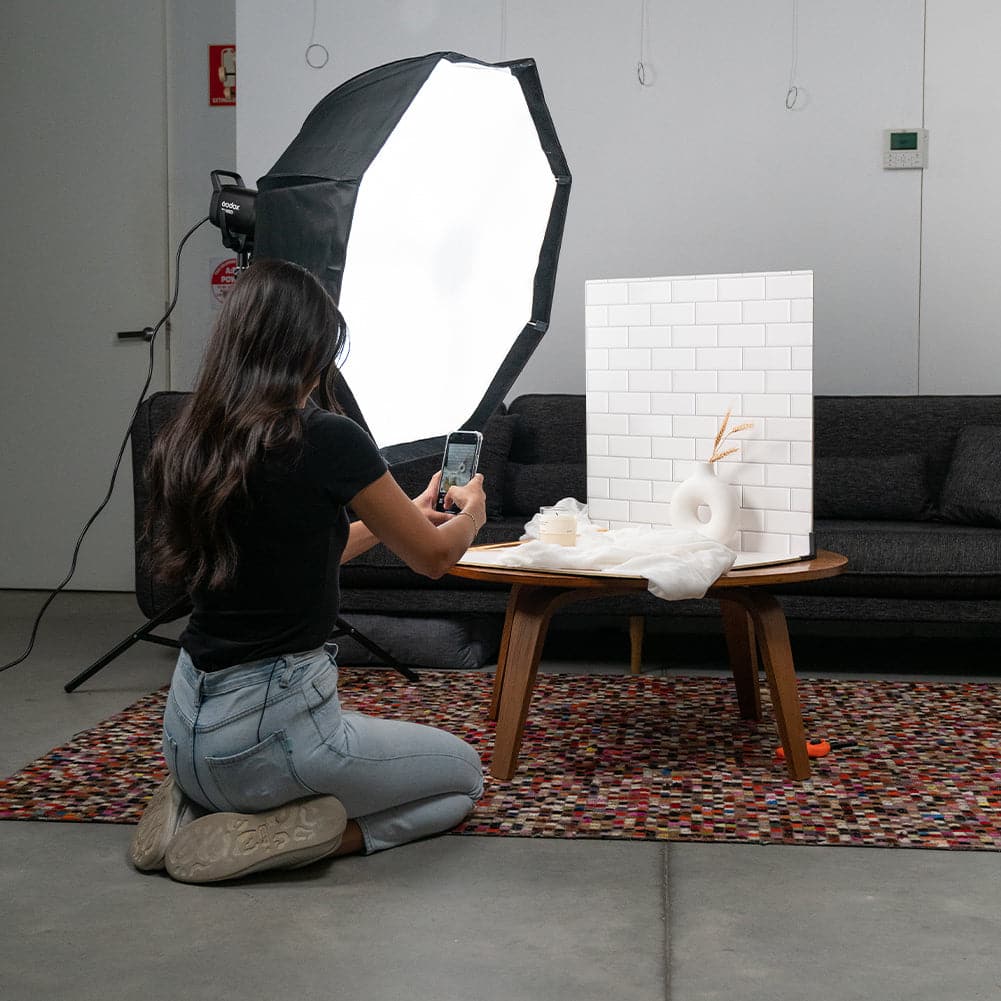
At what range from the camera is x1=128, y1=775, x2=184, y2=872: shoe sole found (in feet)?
5.90

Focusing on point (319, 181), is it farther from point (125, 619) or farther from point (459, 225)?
point (125, 619)

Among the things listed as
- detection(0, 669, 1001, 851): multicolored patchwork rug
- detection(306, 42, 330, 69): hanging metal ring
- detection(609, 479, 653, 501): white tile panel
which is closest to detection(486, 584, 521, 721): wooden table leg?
detection(0, 669, 1001, 851): multicolored patchwork rug

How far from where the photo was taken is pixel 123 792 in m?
2.20

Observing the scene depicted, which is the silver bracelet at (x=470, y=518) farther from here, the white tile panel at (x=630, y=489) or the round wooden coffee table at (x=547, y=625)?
the white tile panel at (x=630, y=489)

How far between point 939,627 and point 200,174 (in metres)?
3.20

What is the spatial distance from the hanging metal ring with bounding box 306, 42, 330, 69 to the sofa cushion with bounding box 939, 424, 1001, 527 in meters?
2.51

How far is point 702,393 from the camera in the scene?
2551 millimetres

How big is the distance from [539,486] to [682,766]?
4.65 feet

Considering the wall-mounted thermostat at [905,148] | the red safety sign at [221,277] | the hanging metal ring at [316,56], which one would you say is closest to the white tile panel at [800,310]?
the wall-mounted thermostat at [905,148]

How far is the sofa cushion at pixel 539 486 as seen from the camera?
142 inches

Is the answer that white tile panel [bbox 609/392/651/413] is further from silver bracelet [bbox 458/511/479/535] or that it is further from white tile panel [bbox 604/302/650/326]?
silver bracelet [bbox 458/511/479/535]

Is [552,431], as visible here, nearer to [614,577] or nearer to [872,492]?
[872,492]

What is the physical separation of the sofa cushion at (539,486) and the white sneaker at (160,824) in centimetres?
183

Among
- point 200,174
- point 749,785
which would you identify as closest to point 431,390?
point 749,785
